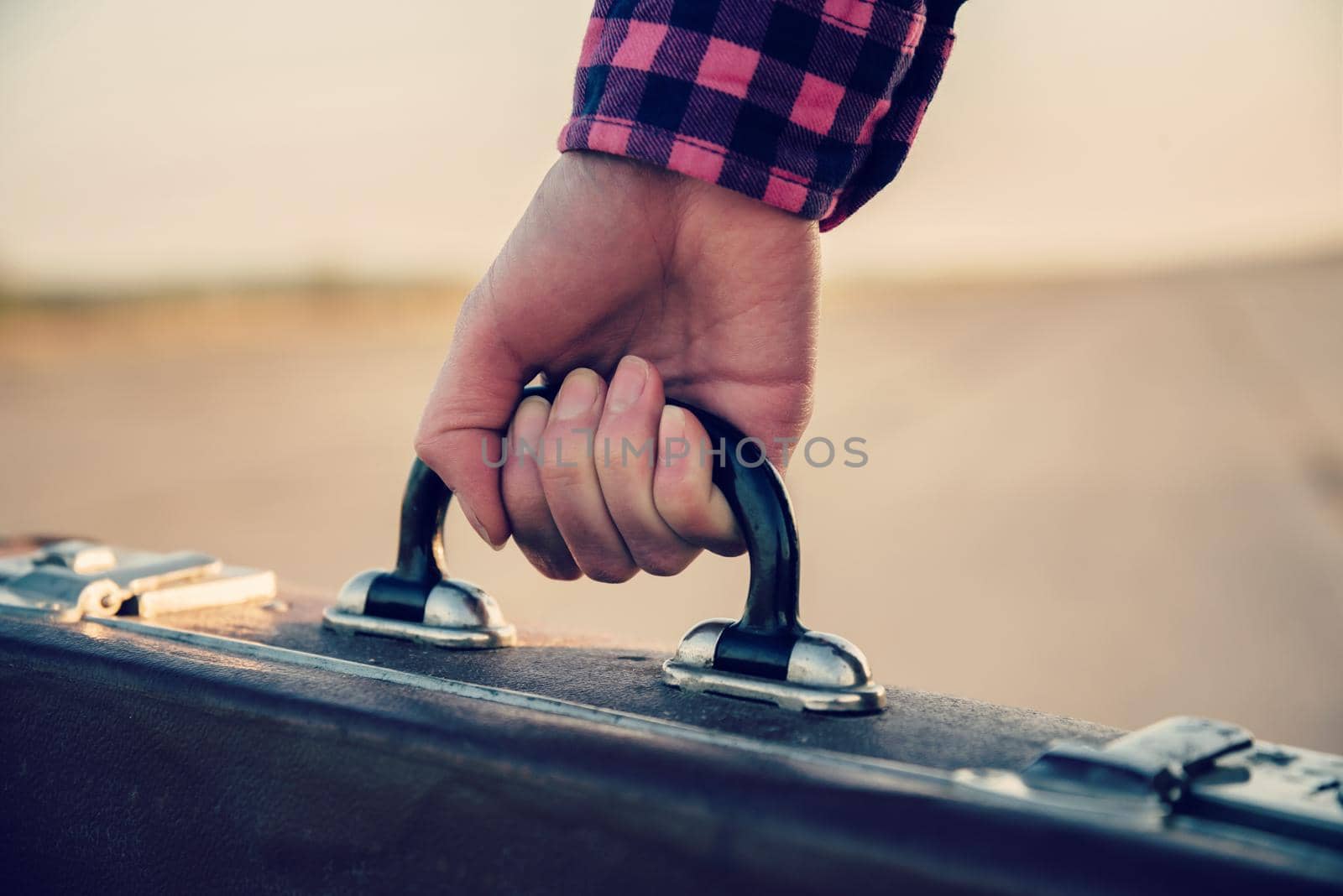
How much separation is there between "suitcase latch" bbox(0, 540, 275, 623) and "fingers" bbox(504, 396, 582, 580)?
323 millimetres

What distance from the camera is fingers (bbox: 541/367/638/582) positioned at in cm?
116

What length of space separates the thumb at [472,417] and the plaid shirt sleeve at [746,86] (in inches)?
7.9

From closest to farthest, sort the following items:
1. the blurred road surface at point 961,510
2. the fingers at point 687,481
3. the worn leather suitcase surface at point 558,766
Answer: the worn leather suitcase surface at point 558,766 → the fingers at point 687,481 → the blurred road surface at point 961,510

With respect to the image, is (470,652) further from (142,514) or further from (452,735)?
(142,514)

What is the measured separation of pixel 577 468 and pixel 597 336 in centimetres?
19

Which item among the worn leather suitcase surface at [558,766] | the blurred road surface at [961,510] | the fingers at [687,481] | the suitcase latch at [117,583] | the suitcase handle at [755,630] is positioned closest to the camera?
the worn leather suitcase surface at [558,766]

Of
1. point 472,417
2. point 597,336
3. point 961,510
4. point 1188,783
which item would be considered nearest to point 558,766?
point 1188,783

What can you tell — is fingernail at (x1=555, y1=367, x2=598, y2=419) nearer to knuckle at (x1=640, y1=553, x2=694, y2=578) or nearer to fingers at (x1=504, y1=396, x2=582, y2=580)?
fingers at (x1=504, y1=396, x2=582, y2=580)

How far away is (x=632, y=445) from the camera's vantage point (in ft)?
3.69

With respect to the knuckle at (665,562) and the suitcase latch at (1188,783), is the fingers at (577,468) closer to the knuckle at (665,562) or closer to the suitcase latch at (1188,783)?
the knuckle at (665,562)

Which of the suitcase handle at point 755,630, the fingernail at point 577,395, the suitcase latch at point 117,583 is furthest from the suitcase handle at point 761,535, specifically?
the suitcase latch at point 117,583

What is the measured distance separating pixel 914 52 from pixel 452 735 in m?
0.81

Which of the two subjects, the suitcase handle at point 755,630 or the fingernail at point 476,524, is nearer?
the suitcase handle at point 755,630

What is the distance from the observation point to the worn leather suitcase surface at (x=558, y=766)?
696mm
